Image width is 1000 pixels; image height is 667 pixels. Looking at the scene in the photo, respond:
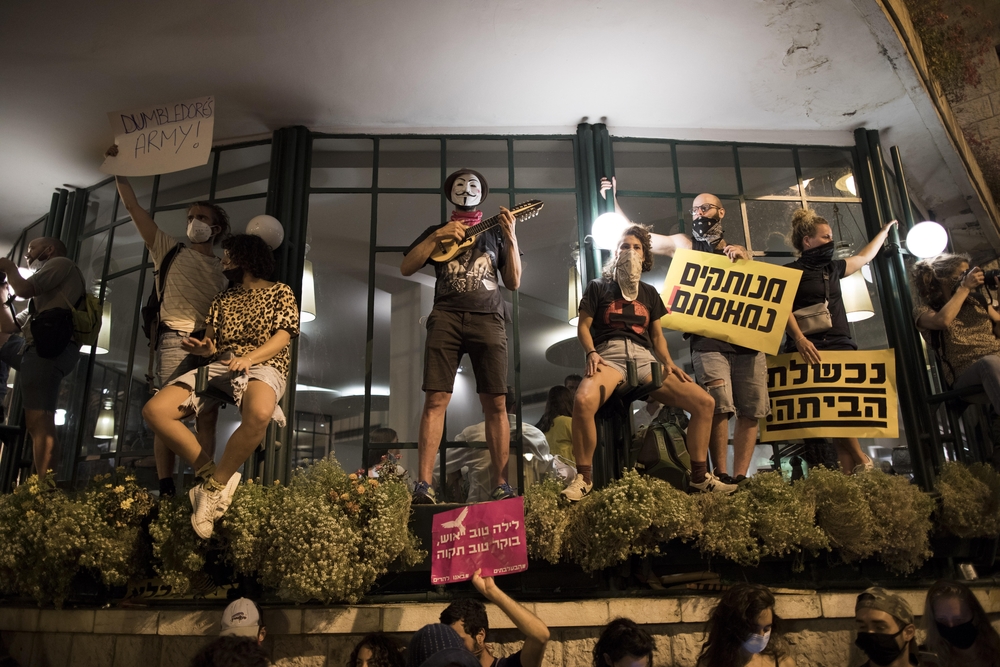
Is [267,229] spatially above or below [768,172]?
below

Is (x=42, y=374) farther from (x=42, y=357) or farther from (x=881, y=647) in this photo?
(x=881, y=647)

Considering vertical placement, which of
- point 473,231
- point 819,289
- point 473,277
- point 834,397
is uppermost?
point 473,231

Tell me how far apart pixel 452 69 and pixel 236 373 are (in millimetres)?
2854

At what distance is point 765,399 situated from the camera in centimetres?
559

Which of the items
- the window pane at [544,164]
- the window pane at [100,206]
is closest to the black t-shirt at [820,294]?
the window pane at [544,164]

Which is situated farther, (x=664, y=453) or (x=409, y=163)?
(x=409, y=163)

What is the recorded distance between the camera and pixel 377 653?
3.92 m

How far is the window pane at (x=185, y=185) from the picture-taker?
6.80 meters

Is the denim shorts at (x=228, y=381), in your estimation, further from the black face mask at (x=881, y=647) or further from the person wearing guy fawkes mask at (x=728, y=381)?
the black face mask at (x=881, y=647)

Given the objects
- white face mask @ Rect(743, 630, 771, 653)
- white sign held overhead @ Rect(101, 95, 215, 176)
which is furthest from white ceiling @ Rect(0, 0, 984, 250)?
white face mask @ Rect(743, 630, 771, 653)

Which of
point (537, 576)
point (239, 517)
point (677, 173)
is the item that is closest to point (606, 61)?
point (677, 173)

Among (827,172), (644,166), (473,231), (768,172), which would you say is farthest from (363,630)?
(827,172)

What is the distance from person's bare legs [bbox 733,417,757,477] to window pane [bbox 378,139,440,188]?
297 centimetres

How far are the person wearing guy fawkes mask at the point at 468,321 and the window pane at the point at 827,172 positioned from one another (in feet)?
10.0
